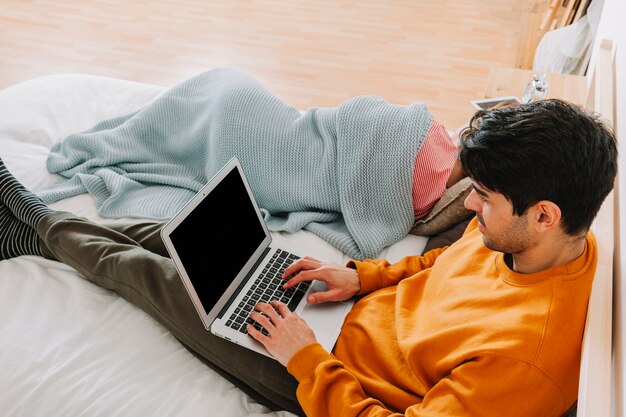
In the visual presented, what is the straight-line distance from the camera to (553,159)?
86 cm

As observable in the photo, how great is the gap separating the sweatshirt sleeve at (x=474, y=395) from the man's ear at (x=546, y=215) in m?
0.21

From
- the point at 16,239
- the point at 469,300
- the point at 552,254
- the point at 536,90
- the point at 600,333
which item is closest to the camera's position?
the point at 600,333

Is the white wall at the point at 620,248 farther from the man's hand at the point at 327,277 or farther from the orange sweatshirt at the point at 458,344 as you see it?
the man's hand at the point at 327,277

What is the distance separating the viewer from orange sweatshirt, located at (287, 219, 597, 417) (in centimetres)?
89

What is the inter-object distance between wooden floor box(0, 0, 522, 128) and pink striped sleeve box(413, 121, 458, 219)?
3.66ft

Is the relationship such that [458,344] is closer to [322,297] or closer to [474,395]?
[474,395]

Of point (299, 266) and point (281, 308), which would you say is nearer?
point (281, 308)

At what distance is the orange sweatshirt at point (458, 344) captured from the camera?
34.9 inches

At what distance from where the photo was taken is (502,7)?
3744 mm

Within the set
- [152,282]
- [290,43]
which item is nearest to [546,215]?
[152,282]

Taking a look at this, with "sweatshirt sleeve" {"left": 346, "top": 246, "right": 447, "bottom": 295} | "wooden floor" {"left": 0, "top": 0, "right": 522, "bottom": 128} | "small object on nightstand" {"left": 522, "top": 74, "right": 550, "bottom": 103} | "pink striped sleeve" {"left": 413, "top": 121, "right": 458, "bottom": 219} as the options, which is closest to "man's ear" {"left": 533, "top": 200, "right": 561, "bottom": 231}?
"sweatshirt sleeve" {"left": 346, "top": 246, "right": 447, "bottom": 295}

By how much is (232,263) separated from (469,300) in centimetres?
51

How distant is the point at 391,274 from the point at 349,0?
296 centimetres

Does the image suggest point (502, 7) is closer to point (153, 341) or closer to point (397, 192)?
point (397, 192)
